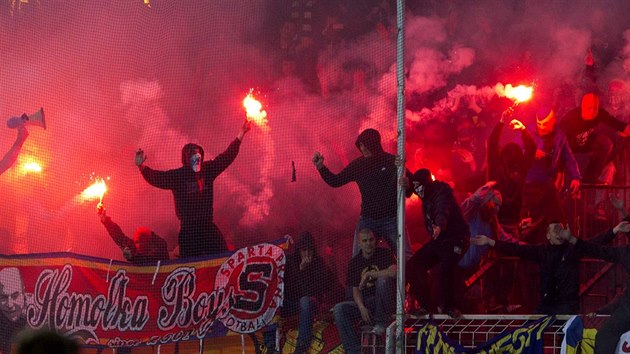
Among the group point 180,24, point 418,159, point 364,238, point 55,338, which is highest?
point 180,24

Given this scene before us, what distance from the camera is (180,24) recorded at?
1023 cm

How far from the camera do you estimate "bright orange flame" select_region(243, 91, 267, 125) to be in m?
9.84

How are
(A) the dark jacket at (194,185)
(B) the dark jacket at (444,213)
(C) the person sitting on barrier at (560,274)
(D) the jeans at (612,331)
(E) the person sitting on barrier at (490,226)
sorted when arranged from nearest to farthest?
(D) the jeans at (612,331) < (C) the person sitting on barrier at (560,274) < (B) the dark jacket at (444,213) < (E) the person sitting on barrier at (490,226) < (A) the dark jacket at (194,185)

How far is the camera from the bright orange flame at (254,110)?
32.3 feet

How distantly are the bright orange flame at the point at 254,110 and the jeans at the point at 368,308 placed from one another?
2426 mm

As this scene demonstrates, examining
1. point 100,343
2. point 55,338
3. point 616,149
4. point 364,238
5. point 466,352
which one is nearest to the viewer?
point 55,338

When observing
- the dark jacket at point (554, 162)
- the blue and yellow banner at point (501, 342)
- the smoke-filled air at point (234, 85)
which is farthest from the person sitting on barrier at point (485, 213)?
the blue and yellow banner at point (501, 342)

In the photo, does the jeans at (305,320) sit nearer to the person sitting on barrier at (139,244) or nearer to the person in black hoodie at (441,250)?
the person in black hoodie at (441,250)

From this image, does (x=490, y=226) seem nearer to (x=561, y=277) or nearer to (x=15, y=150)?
(x=561, y=277)

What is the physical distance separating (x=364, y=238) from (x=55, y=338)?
20.8ft

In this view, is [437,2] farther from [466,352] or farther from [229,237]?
[466,352]

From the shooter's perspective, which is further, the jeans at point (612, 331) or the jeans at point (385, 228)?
the jeans at point (385, 228)

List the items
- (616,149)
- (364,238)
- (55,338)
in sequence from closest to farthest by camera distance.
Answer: (55,338)
(364,238)
(616,149)

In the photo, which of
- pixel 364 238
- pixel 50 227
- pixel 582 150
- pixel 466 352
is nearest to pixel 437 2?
pixel 582 150
